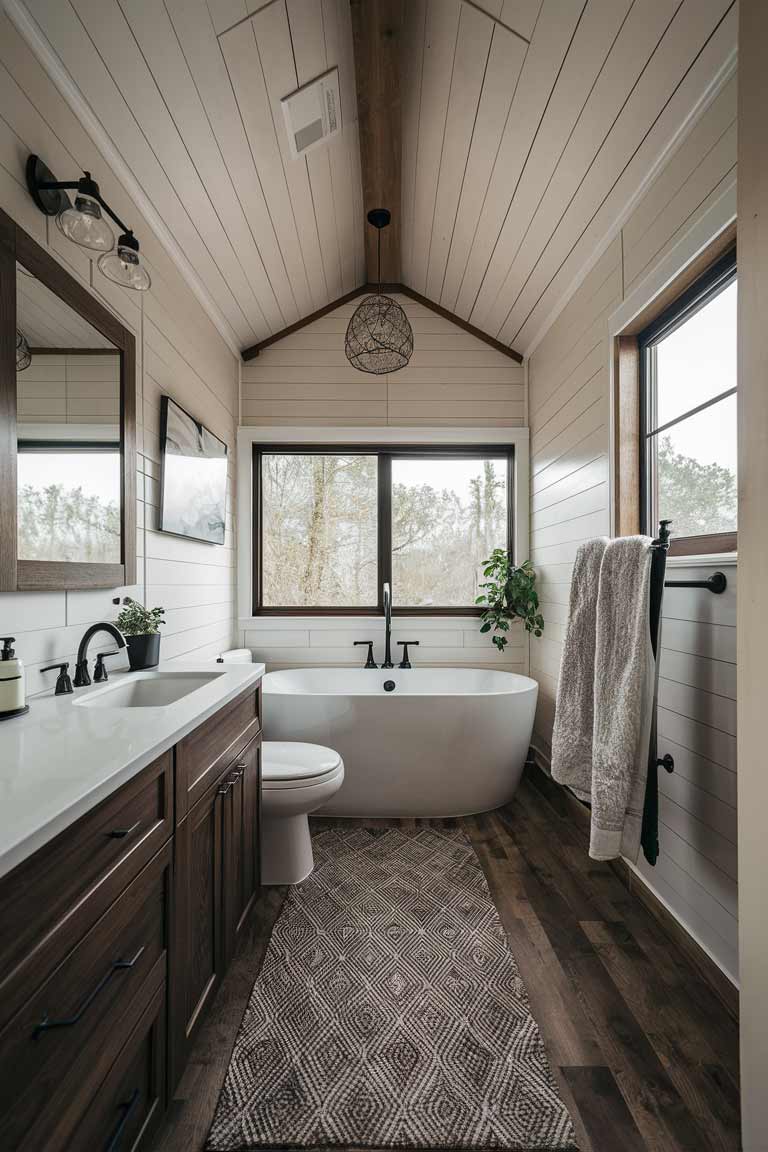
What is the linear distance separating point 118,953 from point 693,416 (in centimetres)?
210

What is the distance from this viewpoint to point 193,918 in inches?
50.7

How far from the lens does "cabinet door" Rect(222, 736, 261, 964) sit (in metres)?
1.54

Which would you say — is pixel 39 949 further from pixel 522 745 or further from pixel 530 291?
pixel 530 291

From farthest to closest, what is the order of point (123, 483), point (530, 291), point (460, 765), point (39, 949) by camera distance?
point (530, 291)
point (460, 765)
point (123, 483)
point (39, 949)

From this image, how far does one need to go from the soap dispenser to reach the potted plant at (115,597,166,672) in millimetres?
672

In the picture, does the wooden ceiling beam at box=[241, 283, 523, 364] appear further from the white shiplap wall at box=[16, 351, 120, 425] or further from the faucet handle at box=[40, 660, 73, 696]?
the faucet handle at box=[40, 660, 73, 696]

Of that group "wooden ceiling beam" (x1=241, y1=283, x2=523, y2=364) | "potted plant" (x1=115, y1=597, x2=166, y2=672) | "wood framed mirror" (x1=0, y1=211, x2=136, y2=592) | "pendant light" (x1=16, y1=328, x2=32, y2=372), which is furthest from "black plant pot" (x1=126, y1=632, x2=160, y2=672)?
"wooden ceiling beam" (x1=241, y1=283, x2=523, y2=364)

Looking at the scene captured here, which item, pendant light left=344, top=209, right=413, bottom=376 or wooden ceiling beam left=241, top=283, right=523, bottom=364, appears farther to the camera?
wooden ceiling beam left=241, top=283, right=523, bottom=364

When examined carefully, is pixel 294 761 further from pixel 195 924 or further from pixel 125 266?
pixel 125 266

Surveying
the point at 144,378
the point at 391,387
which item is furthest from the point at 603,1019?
the point at 391,387

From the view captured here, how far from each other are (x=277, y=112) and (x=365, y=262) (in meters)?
1.27

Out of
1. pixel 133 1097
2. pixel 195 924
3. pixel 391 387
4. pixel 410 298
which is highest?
pixel 410 298

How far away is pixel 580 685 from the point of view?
6.71ft

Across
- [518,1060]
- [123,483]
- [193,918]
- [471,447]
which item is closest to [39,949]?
[193,918]
